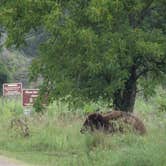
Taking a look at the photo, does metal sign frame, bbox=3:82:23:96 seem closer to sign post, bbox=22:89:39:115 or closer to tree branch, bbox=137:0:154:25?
sign post, bbox=22:89:39:115

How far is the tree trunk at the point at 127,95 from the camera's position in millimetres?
21438

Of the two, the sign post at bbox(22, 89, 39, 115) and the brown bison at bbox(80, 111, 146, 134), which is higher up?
the sign post at bbox(22, 89, 39, 115)

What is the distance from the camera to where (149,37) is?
65.3ft

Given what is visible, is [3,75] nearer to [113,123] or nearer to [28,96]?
[28,96]

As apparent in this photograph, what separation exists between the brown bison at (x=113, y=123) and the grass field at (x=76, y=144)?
38 cm

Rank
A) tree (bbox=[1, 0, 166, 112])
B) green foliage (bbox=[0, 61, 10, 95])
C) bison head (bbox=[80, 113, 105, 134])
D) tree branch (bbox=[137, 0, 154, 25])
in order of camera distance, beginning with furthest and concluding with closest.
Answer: green foliage (bbox=[0, 61, 10, 95]), tree branch (bbox=[137, 0, 154, 25]), tree (bbox=[1, 0, 166, 112]), bison head (bbox=[80, 113, 105, 134])

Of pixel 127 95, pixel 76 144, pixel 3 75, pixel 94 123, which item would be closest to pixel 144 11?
pixel 127 95

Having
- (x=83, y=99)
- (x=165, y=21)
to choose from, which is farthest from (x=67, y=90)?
(x=165, y=21)

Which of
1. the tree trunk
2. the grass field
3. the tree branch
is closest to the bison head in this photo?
the grass field

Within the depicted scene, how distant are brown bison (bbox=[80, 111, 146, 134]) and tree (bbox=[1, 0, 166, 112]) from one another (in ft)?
3.73

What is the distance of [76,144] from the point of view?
62.5 ft

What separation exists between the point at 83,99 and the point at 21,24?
9.72 ft

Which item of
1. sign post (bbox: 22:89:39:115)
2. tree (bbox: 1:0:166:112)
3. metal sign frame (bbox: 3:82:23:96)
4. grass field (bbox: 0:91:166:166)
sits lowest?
grass field (bbox: 0:91:166:166)

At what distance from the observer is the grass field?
13680 millimetres
